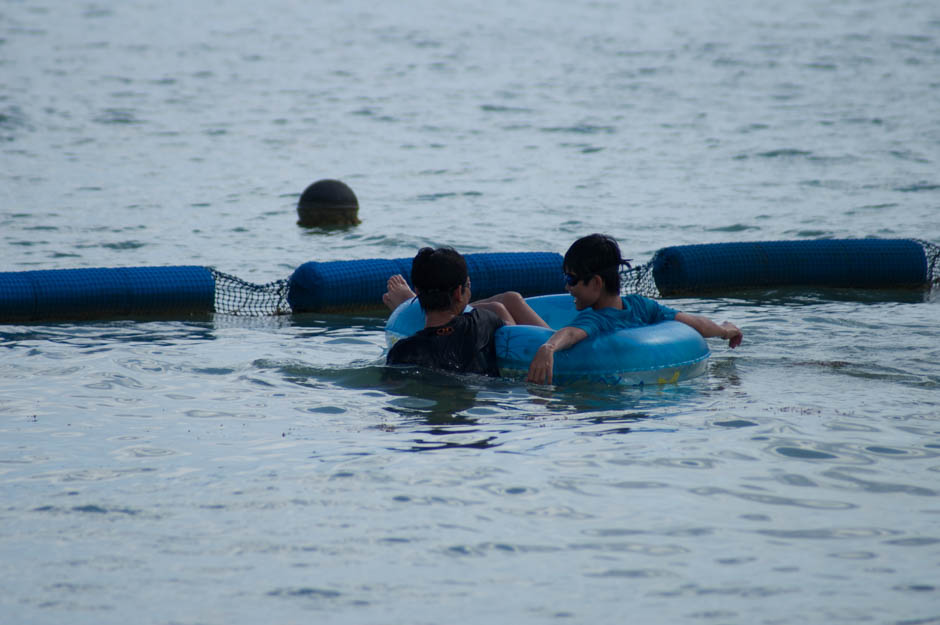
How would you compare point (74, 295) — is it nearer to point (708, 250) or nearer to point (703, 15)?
point (708, 250)

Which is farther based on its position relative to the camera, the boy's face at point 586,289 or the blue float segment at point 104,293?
the blue float segment at point 104,293

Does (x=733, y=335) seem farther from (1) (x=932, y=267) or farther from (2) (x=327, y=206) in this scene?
(2) (x=327, y=206)

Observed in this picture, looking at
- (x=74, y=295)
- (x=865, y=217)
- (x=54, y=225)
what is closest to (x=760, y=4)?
(x=865, y=217)

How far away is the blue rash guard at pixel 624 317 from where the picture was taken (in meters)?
6.00

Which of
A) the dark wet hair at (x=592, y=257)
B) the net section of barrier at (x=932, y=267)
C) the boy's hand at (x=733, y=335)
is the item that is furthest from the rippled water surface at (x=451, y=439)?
the net section of barrier at (x=932, y=267)

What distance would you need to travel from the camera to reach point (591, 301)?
6.06 metres

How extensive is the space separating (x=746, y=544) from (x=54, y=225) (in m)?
11.9

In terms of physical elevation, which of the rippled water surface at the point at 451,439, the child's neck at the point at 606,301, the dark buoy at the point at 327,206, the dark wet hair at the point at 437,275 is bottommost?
the rippled water surface at the point at 451,439

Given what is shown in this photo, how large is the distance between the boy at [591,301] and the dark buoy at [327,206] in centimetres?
823

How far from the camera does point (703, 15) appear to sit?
55.5 meters

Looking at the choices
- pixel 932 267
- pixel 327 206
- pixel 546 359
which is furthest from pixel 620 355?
pixel 327 206

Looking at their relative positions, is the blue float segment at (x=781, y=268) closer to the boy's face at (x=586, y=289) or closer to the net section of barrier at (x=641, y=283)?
the net section of barrier at (x=641, y=283)

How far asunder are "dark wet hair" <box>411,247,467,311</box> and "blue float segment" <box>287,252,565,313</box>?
3.20 meters

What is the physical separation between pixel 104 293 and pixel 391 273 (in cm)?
220
